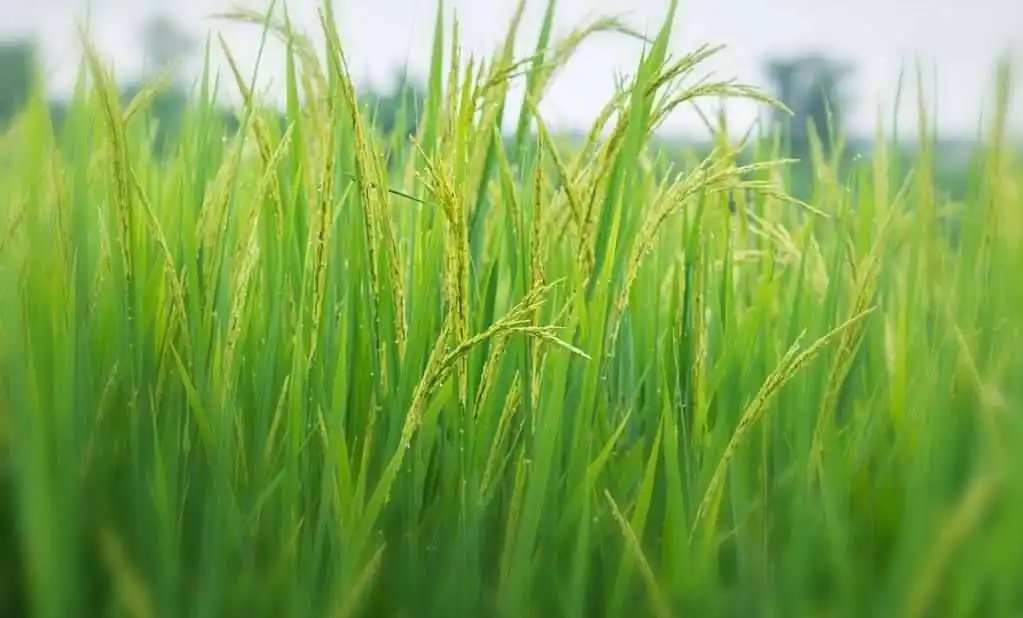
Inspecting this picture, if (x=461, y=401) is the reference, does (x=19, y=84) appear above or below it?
above

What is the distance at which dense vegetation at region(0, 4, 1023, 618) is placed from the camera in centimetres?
99

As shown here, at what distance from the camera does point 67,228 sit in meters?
1.15

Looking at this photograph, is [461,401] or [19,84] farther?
[19,84]

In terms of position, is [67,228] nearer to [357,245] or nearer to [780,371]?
[357,245]

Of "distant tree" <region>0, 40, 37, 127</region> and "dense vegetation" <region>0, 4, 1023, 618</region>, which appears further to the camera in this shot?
"distant tree" <region>0, 40, 37, 127</region>

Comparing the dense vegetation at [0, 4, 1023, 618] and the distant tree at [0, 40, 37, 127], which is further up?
the distant tree at [0, 40, 37, 127]

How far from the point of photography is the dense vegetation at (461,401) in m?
0.99

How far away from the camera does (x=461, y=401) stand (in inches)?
41.6

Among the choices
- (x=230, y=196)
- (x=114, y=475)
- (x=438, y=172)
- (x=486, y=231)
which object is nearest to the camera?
(x=438, y=172)

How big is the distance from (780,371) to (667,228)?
0.74 metres

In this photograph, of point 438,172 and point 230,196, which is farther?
point 230,196

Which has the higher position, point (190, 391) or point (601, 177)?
point (601, 177)

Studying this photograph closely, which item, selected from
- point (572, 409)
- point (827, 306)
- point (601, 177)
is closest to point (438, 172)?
point (601, 177)

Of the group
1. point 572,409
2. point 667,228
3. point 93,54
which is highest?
point 93,54
